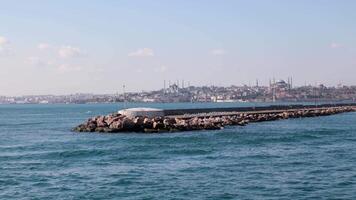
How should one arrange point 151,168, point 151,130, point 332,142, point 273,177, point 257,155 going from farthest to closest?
point 151,130, point 332,142, point 257,155, point 151,168, point 273,177

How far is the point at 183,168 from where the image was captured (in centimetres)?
2853

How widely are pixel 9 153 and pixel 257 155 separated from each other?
52.4 ft

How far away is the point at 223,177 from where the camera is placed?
25500mm

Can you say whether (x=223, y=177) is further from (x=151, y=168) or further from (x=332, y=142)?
(x=332, y=142)

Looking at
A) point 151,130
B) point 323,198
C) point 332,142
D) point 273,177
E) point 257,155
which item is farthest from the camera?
point 151,130

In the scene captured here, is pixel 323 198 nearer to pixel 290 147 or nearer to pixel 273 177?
pixel 273 177

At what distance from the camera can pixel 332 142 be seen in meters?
41.8

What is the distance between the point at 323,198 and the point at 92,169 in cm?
1190

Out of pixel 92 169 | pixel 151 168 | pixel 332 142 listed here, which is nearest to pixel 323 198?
pixel 151 168

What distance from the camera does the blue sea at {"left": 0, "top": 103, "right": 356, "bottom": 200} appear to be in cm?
2253

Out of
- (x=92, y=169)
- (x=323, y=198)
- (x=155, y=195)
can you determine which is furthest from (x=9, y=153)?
(x=323, y=198)

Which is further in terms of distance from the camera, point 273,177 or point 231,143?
point 231,143

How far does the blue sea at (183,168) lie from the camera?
73.9ft

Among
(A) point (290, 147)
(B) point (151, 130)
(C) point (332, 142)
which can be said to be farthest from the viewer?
(B) point (151, 130)
